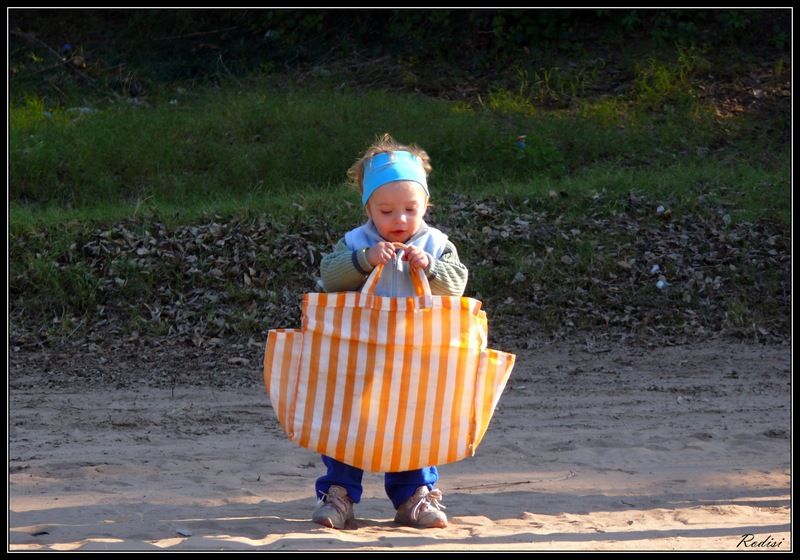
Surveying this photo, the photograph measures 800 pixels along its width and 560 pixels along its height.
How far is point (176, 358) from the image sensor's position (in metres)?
7.19

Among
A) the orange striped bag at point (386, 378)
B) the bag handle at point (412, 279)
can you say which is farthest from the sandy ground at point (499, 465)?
the bag handle at point (412, 279)

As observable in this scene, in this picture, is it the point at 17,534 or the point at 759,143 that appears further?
the point at 759,143

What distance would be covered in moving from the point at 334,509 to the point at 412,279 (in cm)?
89

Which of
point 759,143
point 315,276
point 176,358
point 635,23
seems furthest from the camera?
point 635,23

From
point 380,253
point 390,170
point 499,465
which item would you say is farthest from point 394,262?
point 499,465

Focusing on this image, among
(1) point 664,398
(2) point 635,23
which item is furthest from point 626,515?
(2) point 635,23

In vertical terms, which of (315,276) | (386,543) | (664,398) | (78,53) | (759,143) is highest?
(78,53)

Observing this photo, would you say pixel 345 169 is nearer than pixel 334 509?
No

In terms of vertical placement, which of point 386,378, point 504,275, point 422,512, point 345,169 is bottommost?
point 422,512

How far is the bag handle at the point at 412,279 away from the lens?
3.71m

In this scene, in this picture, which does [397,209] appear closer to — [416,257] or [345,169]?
[416,257]

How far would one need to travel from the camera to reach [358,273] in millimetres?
3797

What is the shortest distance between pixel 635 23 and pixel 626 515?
9497 millimetres

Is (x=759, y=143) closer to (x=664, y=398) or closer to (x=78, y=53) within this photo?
(x=664, y=398)
